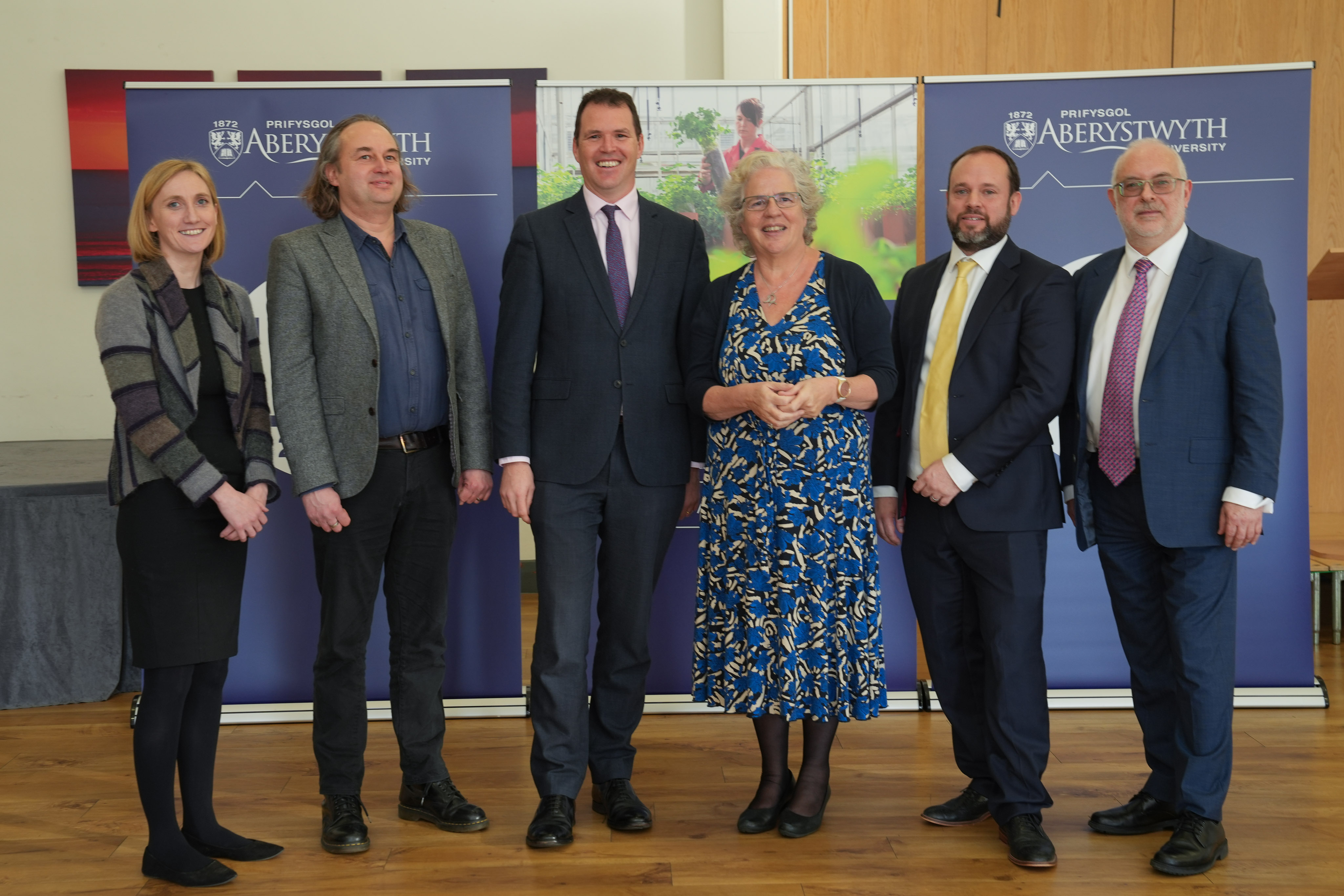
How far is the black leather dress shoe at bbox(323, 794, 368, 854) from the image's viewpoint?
260 cm

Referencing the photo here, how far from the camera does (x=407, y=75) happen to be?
18.0 ft

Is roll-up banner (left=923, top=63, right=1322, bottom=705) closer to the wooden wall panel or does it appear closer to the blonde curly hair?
the blonde curly hair

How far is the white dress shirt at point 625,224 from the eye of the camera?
8.93 feet

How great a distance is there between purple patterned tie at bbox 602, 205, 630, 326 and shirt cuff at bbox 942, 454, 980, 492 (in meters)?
0.92

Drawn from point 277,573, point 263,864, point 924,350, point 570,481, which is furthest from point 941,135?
point 263,864

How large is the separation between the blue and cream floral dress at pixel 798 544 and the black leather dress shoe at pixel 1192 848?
2.45 ft

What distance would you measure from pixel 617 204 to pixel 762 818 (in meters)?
1.67

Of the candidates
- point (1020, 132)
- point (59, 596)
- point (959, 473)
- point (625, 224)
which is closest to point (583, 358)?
point (625, 224)

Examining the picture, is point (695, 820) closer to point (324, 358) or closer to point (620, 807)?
point (620, 807)

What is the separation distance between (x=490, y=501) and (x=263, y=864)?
1.46 metres

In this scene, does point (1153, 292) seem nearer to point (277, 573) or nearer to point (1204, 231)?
point (1204, 231)

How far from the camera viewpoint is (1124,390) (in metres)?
2.54

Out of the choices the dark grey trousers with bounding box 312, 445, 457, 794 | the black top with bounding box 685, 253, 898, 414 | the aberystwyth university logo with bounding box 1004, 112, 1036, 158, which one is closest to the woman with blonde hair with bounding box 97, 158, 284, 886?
the dark grey trousers with bounding box 312, 445, 457, 794

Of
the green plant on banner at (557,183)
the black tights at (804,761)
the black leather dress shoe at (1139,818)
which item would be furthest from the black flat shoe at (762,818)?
the green plant on banner at (557,183)
